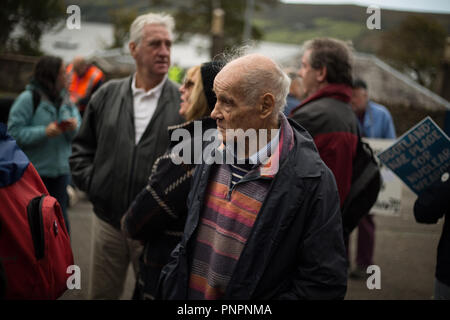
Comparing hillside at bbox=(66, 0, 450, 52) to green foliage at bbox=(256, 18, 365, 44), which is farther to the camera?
green foliage at bbox=(256, 18, 365, 44)

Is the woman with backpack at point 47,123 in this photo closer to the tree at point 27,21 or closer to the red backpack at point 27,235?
the red backpack at point 27,235

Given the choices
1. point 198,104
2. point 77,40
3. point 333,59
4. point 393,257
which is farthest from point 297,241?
point 77,40

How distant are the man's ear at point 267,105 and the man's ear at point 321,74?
1.36 meters

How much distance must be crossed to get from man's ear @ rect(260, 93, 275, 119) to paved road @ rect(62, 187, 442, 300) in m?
2.87

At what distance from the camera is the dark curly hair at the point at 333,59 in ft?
9.90

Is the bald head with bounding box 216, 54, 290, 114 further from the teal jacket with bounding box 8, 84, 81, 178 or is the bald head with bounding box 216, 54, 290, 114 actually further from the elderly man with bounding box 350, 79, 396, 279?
the elderly man with bounding box 350, 79, 396, 279

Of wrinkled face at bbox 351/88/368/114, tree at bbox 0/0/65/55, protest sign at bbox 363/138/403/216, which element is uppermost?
tree at bbox 0/0/65/55

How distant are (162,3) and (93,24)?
10488 mm

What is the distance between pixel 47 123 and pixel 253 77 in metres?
2.68

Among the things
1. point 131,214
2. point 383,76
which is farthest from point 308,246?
point 383,76

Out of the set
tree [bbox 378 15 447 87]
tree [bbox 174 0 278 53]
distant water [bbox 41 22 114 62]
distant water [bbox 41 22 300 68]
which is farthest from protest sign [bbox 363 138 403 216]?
tree [bbox 174 0 278 53]

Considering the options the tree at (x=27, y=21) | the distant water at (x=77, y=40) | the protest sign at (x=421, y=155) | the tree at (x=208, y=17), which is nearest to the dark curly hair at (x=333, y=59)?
the protest sign at (x=421, y=155)

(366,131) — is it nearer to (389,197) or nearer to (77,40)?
(389,197)

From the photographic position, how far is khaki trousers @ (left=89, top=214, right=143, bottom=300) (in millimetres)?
2990
